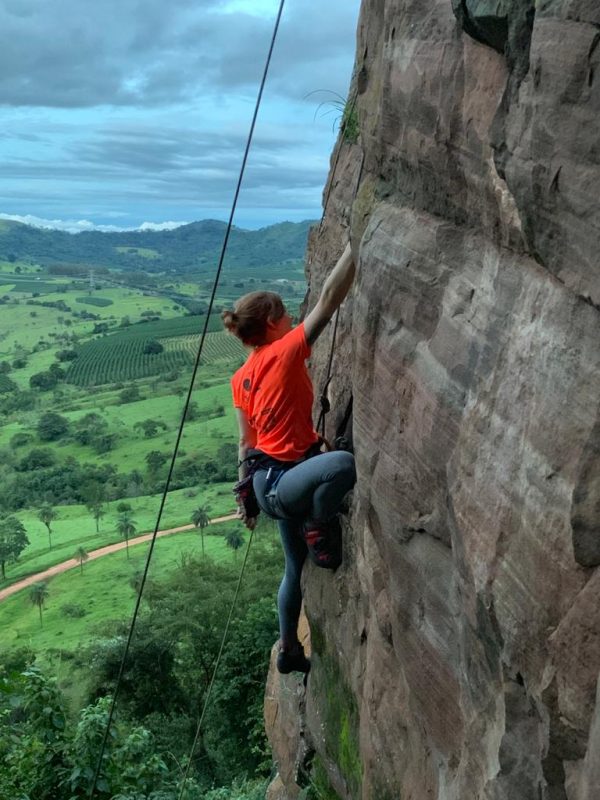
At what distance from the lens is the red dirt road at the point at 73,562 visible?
59688 mm

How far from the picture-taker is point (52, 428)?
9912 centimetres

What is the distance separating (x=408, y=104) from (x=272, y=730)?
7098 mm

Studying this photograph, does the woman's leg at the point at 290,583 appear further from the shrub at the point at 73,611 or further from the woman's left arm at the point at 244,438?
the shrub at the point at 73,611

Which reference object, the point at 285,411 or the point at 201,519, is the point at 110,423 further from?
the point at 285,411

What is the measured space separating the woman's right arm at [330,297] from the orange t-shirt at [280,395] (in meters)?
0.08

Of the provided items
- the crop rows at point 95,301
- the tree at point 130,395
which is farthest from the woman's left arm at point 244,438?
the crop rows at point 95,301

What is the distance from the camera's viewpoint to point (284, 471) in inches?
224

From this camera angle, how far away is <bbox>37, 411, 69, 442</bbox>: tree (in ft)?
324

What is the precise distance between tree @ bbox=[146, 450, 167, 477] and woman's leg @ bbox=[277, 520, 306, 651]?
266 ft

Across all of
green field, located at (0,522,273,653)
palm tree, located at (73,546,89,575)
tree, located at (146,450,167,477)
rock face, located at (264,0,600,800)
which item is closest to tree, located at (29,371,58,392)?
tree, located at (146,450,167,477)

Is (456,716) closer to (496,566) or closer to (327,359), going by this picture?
(496,566)

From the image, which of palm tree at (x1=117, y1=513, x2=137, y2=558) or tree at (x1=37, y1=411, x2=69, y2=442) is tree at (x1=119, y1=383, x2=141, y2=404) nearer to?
tree at (x1=37, y1=411, x2=69, y2=442)

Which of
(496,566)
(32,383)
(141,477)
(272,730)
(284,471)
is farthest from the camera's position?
(32,383)

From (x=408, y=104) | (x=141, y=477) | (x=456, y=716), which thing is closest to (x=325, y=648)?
(x=456, y=716)
